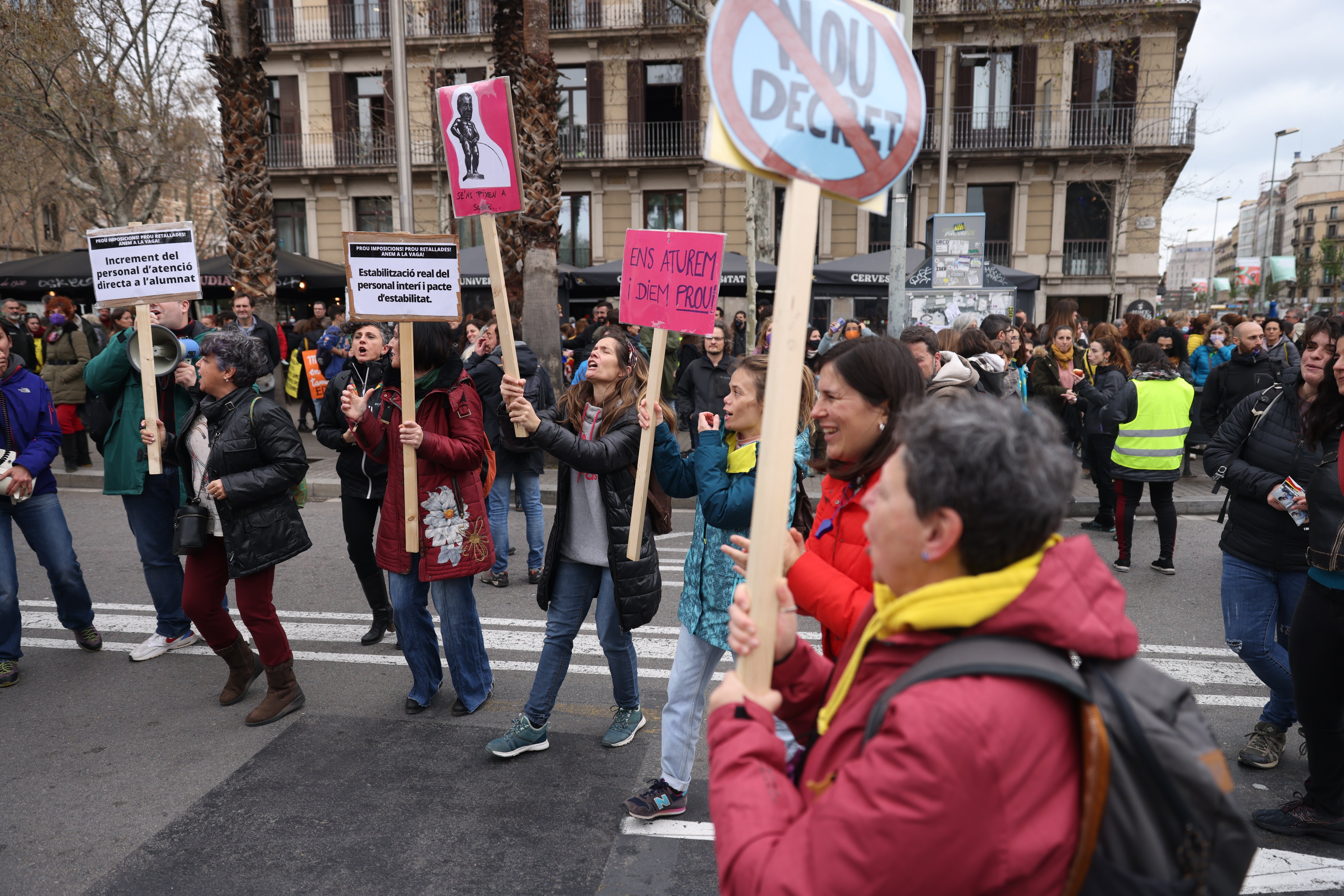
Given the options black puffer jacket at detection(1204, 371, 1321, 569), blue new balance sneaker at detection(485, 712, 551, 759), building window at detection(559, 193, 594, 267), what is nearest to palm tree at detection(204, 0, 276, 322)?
blue new balance sneaker at detection(485, 712, 551, 759)

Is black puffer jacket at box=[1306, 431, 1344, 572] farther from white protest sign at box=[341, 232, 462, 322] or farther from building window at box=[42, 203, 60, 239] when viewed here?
building window at box=[42, 203, 60, 239]

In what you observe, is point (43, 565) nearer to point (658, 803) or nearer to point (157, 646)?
point (157, 646)

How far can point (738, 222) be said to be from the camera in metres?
26.7

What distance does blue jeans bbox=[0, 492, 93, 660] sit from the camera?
4.79m

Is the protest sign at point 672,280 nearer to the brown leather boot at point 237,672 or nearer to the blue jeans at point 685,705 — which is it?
the blue jeans at point 685,705

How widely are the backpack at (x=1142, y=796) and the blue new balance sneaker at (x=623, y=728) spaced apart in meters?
2.95

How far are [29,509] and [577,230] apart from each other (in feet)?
79.3

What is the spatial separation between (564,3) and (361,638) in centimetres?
2637

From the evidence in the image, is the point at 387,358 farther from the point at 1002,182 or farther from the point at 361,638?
the point at 1002,182

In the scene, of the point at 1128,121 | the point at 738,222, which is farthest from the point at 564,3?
the point at 1128,121

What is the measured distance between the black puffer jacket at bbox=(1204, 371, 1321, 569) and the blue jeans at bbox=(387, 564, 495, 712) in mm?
3506

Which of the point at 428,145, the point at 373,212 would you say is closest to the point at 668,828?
the point at 428,145

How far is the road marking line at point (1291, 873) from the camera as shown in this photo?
9.73 feet

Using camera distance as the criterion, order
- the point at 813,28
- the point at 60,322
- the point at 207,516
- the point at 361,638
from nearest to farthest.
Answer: the point at 813,28
the point at 207,516
the point at 361,638
the point at 60,322
